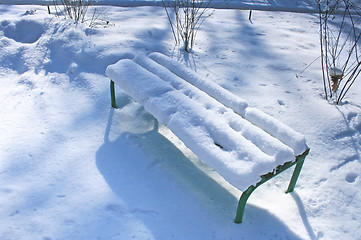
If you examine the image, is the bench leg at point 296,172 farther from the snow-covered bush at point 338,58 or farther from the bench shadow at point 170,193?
the snow-covered bush at point 338,58

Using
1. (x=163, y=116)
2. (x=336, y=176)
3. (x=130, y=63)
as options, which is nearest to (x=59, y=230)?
(x=163, y=116)

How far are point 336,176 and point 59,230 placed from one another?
1891 millimetres

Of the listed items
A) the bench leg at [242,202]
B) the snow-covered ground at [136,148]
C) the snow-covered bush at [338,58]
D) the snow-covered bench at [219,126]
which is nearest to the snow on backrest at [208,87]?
the snow-covered bench at [219,126]

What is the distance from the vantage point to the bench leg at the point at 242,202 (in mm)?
1836

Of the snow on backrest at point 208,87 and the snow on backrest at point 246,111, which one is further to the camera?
the snow on backrest at point 208,87

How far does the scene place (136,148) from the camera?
8.30 feet

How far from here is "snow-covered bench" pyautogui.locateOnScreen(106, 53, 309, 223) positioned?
181cm

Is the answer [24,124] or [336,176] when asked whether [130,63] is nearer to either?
[24,124]

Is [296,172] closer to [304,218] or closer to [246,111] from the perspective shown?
[304,218]

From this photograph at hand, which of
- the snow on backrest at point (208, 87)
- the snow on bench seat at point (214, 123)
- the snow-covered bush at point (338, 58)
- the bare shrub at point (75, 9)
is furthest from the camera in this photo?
the bare shrub at point (75, 9)

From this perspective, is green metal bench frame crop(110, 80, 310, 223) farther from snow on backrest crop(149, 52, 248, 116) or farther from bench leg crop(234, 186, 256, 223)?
snow on backrest crop(149, 52, 248, 116)

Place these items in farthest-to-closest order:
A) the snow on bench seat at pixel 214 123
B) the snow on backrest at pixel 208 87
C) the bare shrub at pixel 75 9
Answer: the bare shrub at pixel 75 9 < the snow on backrest at pixel 208 87 < the snow on bench seat at pixel 214 123

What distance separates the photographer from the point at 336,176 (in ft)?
7.78

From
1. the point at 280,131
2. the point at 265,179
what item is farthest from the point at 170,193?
the point at 280,131
